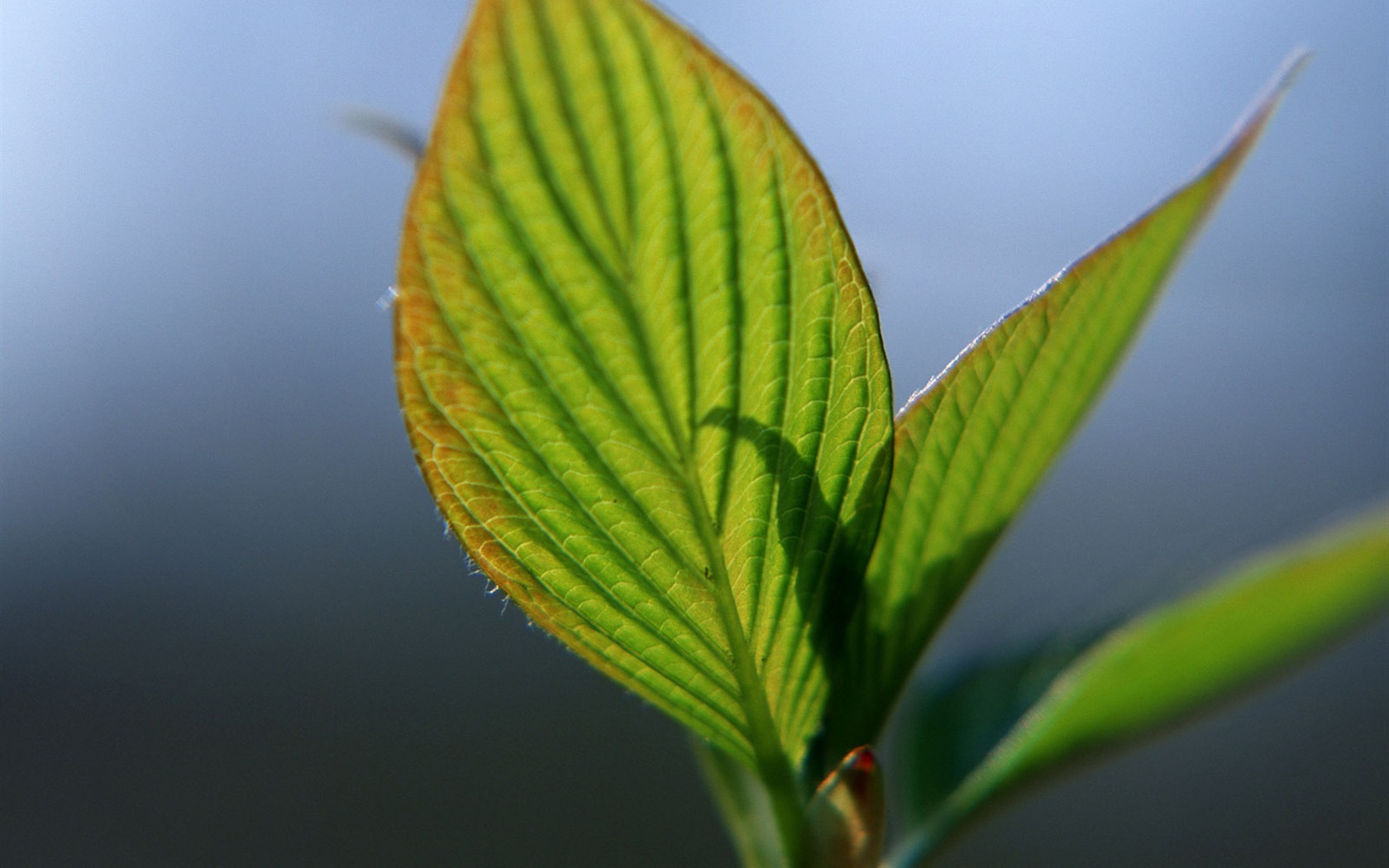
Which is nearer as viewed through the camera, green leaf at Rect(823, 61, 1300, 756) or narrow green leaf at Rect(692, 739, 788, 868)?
green leaf at Rect(823, 61, 1300, 756)

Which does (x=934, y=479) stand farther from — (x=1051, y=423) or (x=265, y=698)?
(x=265, y=698)

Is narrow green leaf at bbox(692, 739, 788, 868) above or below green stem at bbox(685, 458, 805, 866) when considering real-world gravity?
below

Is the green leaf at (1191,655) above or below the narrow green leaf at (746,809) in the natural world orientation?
above

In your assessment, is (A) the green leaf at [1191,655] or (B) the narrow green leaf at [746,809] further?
(B) the narrow green leaf at [746,809]

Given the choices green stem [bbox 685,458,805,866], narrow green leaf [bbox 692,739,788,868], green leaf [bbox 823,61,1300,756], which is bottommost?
narrow green leaf [bbox 692,739,788,868]

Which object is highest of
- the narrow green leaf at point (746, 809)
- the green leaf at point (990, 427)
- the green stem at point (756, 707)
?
the green leaf at point (990, 427)
